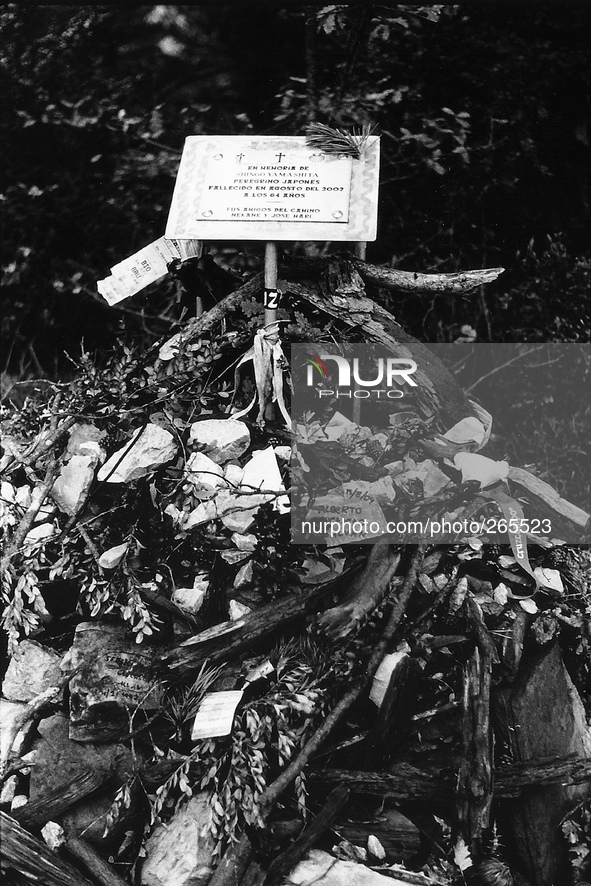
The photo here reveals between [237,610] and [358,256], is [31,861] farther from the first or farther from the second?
[358,256]

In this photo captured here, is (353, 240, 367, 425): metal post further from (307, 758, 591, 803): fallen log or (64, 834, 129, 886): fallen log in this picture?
(64, 834, 129, 886): fallen log

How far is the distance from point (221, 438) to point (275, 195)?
0.55 m

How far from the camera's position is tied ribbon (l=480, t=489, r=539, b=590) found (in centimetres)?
145

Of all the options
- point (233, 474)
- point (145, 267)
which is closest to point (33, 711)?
point (233, 474)

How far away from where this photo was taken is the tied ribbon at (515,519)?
4.76 ft

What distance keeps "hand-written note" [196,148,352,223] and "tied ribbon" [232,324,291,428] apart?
0.85 ft

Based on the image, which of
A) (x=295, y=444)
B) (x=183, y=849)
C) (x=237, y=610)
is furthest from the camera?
(x=295, y=444)

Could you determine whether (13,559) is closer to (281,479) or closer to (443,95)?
(281,479)

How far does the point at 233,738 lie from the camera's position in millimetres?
1312

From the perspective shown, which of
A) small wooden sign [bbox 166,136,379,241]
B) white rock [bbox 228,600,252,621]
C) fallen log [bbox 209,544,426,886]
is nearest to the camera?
fallen log [bbox 209,544,426,886]

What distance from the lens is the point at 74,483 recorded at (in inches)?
60.0

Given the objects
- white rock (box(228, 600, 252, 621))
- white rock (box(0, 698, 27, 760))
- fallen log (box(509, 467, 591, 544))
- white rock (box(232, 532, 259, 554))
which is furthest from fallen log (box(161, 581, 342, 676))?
fallen log (box(509, 467, 591, 544))

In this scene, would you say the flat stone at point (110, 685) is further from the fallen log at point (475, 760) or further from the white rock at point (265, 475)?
the fallen log at point (475, 760)

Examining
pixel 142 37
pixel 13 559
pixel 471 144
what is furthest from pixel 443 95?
pixel 13 559
